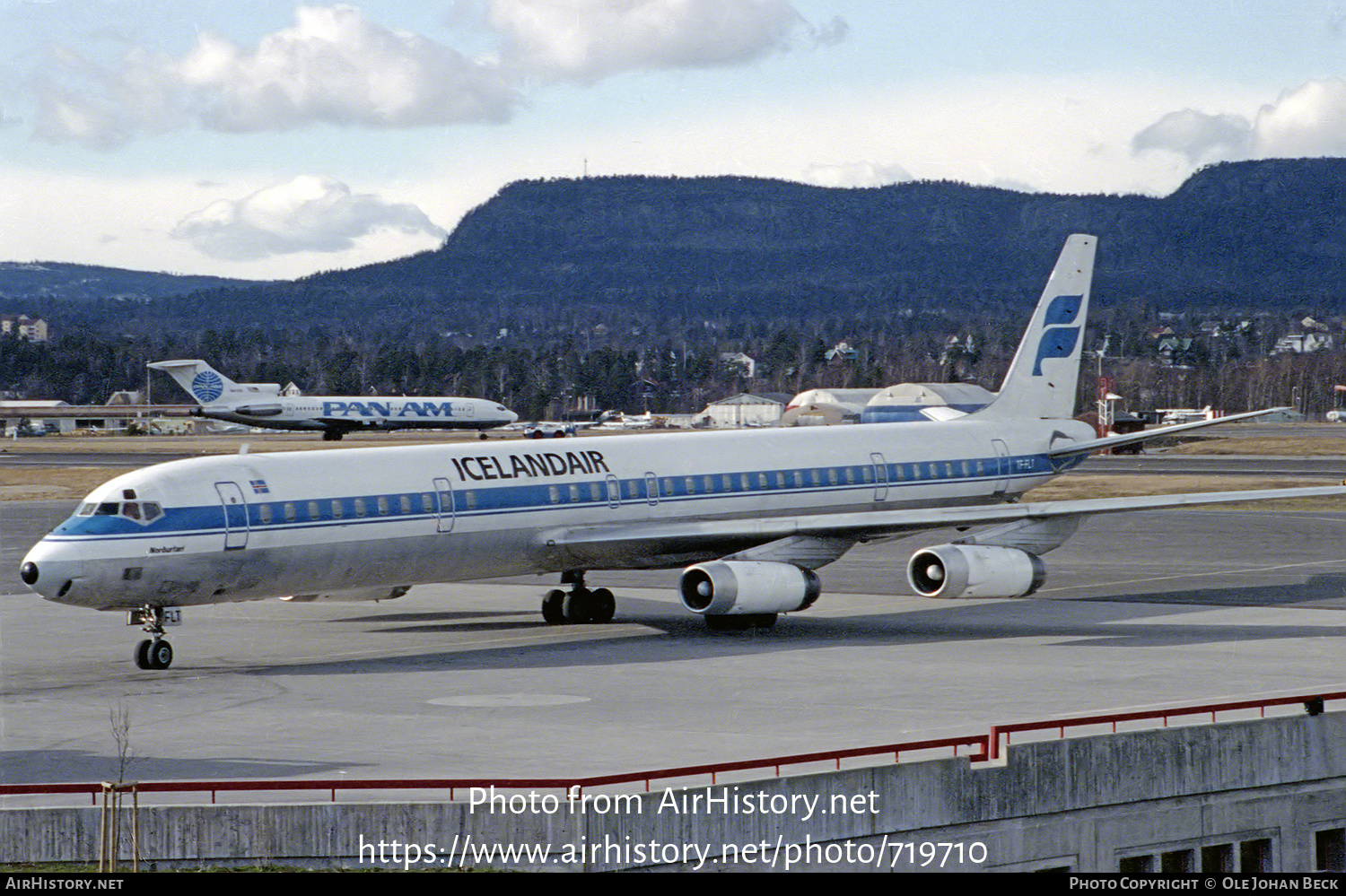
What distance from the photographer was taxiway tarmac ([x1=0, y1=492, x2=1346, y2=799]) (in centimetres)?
2306

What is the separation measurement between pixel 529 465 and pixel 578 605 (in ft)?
12.3

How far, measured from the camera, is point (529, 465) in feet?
116

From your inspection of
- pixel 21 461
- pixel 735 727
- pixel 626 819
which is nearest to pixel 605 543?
pixel 735 727

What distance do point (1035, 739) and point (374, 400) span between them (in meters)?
121

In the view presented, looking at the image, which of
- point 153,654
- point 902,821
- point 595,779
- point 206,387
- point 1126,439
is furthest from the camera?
point 206,387

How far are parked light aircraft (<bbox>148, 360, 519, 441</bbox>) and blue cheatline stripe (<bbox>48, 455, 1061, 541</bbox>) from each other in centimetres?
9717

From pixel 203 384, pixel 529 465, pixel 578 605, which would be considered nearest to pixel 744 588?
pixel 578 605

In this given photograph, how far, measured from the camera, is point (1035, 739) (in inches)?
897

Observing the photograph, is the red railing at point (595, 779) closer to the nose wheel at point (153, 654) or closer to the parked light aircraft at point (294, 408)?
the nose wheel at point (153, 654)

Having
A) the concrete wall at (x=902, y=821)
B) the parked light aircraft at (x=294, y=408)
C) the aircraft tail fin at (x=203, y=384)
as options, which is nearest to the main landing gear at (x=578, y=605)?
the concrete wall at (x=902, y=821)

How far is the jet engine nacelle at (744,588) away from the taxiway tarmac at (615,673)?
2.46ft

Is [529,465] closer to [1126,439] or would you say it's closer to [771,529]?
[771,529]

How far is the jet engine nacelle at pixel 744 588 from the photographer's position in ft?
111

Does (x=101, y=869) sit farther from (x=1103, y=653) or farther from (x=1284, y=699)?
(x=1103, y=653)
